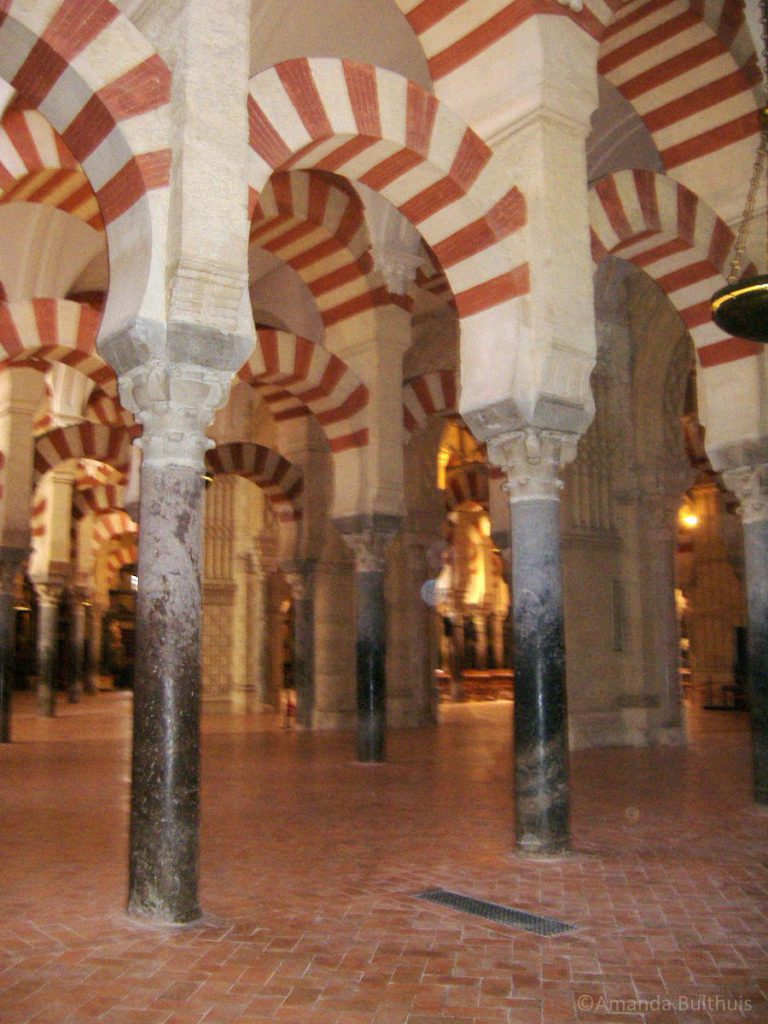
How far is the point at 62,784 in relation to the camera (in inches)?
269

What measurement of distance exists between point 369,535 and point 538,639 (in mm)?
3409

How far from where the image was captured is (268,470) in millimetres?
12016

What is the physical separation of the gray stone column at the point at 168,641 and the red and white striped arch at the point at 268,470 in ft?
26.8

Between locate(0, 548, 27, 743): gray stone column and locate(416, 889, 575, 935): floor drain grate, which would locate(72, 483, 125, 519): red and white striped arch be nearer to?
locate(0, 548, 27, 743): gray stone column

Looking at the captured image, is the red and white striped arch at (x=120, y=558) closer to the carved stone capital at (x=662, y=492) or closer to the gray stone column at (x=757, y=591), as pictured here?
the carved stone capital at (x=662, y=492)

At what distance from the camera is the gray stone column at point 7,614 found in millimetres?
10049

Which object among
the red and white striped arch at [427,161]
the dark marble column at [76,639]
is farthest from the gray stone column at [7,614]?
the dark marble column at [76,639]

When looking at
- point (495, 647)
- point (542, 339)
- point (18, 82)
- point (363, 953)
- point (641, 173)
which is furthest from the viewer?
point (495, 647)

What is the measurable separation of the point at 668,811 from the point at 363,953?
315 cm

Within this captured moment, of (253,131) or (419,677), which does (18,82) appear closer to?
(253,131)

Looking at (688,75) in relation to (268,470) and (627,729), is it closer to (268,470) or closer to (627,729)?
(627,729)

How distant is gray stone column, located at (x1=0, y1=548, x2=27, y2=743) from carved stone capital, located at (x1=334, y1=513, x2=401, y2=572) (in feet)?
13.9

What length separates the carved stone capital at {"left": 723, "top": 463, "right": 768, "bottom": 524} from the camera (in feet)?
20.8

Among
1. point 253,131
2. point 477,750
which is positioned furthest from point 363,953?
point 477,750
